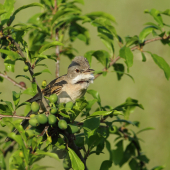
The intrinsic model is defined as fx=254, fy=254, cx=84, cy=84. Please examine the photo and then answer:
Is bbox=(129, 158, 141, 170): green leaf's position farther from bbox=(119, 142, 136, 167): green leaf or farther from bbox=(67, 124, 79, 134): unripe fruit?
bbox=(67, 124, 79, 134): unripe fruit

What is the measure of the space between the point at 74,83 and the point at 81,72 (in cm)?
22

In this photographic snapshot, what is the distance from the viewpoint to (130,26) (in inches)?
279

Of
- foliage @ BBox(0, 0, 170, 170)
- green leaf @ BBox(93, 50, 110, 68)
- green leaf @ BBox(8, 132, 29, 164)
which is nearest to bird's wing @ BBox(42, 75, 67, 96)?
foliage @ BBox(0, 0, 170, 170)

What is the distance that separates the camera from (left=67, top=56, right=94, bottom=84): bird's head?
13.2 feet

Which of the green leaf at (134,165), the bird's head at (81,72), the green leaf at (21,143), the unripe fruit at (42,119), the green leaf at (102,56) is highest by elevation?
the green leaf at (102,56)

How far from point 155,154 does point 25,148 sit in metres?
4.54

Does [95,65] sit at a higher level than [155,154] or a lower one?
higher

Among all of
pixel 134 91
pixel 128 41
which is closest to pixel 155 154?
pixel 134 91

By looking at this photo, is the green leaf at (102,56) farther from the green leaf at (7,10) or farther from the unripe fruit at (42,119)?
the unripe fruit at (42,119)

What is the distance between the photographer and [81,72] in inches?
165

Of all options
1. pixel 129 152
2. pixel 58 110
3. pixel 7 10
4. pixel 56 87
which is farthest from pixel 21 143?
pixel 129 152

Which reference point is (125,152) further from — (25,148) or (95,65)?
(95,65)

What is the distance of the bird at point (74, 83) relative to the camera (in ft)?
13.2

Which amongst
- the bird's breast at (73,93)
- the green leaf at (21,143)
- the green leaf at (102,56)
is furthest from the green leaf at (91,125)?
the bird's breast at (73,93)
